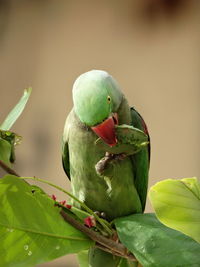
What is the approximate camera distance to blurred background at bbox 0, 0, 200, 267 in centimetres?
241

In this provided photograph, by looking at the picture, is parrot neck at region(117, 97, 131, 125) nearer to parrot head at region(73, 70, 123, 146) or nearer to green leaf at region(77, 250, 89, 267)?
parrot head at region(73, 70, 123, 146)

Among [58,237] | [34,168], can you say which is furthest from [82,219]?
[34,168]

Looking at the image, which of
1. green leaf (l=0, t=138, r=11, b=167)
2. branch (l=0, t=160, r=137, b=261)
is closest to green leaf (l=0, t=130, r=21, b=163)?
green leaf (l=0, t=138, r=11, b=167)

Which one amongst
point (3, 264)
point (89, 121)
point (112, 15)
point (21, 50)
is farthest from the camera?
point (21, 50)

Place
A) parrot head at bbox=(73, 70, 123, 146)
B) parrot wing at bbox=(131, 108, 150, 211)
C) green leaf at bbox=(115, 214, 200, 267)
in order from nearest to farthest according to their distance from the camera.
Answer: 1. green leaf at bbox=(115, 214, 200, 267)
2. parrot head at bbox=(73, 70, 123, 146)
3. parrot wing at bbox=(131, 108, 150, 211)

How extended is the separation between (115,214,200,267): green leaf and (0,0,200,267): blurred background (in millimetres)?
1546

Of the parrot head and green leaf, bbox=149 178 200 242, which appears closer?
green leaf, bbox=149 178 200 242

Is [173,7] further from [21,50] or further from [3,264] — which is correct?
[3,264]

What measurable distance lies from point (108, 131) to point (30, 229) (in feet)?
0.68

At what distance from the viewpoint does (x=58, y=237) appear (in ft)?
2.67

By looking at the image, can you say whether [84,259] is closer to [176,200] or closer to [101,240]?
[101,240]

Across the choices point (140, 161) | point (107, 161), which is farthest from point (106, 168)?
point (140, 161)

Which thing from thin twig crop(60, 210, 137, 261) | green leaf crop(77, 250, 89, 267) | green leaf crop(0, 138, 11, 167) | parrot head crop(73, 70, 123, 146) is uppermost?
parrot head crop(73, 70, 123, 146)

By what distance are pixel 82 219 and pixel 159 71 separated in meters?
1.66
